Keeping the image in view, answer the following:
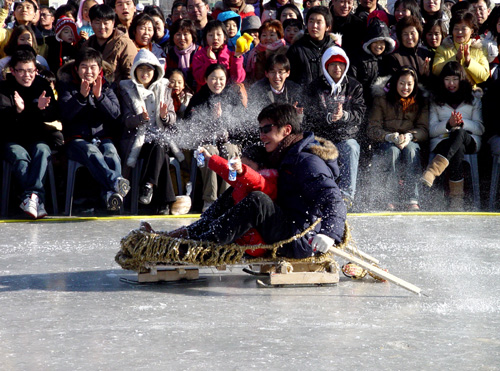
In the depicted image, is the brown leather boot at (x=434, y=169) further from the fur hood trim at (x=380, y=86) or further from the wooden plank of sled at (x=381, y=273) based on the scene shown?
the wooden plank of sled at (x=381, y=273)

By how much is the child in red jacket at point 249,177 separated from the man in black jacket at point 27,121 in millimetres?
2928

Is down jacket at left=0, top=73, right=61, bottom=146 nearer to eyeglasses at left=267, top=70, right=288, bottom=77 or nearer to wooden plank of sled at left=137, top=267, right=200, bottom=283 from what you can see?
eyeglasses at left=267, top=70, right=288, bottom=77

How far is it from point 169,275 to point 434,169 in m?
3.99

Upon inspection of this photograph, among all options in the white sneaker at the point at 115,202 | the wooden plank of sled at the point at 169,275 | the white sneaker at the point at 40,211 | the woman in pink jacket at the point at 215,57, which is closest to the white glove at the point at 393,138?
the woman in pink jacket at the point at 215,57

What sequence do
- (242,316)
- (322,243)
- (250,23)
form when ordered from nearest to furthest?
(242,316), (322,243), (250,23)

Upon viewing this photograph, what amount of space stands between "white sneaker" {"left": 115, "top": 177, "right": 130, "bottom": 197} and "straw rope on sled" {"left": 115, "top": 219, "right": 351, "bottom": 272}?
7.65 feet

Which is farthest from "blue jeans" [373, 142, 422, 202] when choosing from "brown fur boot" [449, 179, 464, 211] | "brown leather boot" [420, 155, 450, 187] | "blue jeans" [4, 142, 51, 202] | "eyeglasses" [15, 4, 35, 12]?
"eyeglasses" [15, 4, 35, 12]

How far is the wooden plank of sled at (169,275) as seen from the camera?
16.7 feet

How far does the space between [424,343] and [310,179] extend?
1417 millimetres

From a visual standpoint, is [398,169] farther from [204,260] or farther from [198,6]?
[204,260]

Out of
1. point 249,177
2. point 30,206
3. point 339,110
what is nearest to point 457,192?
point 339,110

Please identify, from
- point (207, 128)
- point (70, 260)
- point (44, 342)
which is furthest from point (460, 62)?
point (44, 342)

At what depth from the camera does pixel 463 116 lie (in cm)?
853

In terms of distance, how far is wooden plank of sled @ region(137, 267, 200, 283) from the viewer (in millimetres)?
5078
